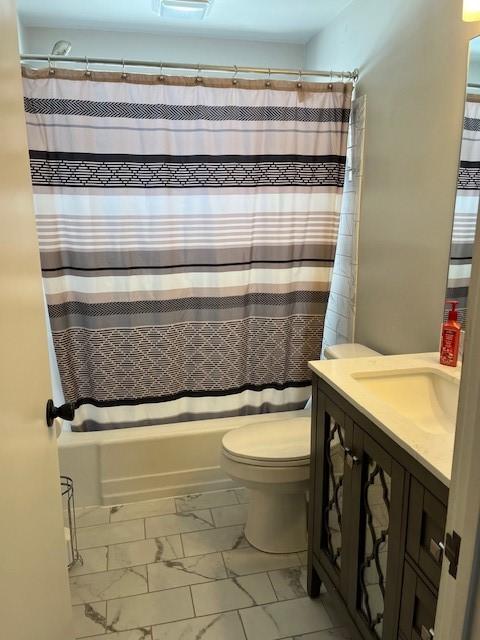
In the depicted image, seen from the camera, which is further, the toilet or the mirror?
the toilet

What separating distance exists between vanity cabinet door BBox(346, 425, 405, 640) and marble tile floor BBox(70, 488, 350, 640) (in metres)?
0.40

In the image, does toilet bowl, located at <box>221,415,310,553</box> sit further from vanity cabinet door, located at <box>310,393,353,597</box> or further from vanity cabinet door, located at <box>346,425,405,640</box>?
vanity cabinet door, located at <box>346,425,405,640</box>

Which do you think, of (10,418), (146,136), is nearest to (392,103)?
(146,136)

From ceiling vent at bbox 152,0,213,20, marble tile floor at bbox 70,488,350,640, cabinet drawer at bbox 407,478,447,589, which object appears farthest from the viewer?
ceiling vent at bbox 152,0,213,20

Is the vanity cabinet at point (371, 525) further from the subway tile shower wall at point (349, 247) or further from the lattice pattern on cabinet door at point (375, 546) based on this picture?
the subway tile shower wall at point (349, 247)

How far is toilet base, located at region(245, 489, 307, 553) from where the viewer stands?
2.08 m

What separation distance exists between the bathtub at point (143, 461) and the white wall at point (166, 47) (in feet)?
6.85

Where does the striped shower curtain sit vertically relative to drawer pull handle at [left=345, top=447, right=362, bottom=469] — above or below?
above

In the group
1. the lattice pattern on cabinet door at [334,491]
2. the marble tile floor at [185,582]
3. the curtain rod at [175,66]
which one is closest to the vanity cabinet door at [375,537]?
the lattice pattern on cabinet door at [334,491]

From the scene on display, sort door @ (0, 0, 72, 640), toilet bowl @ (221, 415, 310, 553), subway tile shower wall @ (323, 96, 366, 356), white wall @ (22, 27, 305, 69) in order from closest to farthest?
door @ (0, 0, 72, 640)
toilet bowl @ (221, 415, 310, 553)
subway tile shower wall @ (323, 96, 366, 356)
white wall @ (22, 27, 305, 69)

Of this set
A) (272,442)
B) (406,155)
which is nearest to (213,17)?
(406,155)

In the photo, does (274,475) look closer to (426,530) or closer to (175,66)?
(426,530)

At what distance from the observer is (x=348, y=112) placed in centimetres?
242

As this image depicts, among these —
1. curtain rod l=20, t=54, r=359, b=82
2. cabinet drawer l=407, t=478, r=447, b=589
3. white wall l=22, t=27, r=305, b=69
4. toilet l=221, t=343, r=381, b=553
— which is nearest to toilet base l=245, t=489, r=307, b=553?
toilet l=221, t=343, r=381, b=553
